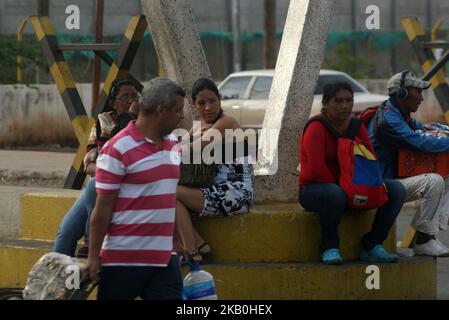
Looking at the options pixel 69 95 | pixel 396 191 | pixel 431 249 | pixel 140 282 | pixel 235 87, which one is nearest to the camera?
pixel 140 282

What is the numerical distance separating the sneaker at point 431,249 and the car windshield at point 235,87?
1289 centimetres

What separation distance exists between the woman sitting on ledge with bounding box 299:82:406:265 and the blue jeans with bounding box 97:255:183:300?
198 cm

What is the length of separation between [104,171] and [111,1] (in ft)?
84.0

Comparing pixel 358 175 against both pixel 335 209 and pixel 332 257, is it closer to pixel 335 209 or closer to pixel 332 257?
pixel 335 209

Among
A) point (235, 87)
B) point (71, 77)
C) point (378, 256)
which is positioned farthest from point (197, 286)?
point (235, 87)

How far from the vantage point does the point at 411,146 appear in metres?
8.66

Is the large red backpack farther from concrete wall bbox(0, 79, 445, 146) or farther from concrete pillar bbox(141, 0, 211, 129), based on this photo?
concrete wall bbox(0, 79, 445, 146)

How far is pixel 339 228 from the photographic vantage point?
8078mm

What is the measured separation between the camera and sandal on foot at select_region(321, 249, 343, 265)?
7766mm

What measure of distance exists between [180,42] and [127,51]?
1102 mm

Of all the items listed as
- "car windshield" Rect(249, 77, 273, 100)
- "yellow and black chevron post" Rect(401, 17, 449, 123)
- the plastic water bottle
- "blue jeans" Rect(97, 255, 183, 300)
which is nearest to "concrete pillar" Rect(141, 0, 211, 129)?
the plastic water bottle

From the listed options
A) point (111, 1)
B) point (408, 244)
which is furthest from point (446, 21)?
point (408, 244)

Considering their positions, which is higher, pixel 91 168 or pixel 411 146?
pixel 411 146

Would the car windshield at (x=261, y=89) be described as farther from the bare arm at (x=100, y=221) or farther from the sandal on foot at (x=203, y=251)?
the bare arm at (x=100, y=221)
